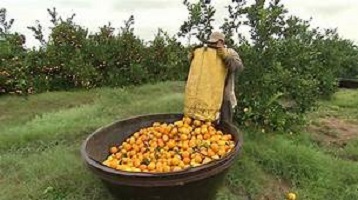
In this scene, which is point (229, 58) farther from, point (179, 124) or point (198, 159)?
point (198, 159)

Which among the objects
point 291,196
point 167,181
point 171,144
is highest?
point 171,144

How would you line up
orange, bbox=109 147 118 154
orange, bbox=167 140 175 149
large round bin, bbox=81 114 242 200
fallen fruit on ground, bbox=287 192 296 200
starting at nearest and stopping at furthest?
1. large round bin, bbox=81 114 242 200
2. orange, bbox=167 140 175 149
3. orange, bbox=109 147 118 154
4. fallen fruit on ground, bbox=287 192 296 200

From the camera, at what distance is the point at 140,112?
21.9 feet

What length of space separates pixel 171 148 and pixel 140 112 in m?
2.49

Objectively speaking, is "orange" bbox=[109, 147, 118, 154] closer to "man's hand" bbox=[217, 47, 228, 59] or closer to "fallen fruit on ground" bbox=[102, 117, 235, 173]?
"fallen fruit on ground" bbox=[102, 117, 235, 173]

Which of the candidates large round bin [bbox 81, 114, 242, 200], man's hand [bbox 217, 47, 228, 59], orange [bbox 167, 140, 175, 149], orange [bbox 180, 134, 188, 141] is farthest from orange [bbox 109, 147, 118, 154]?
man's hand [bbox 217, 47, 228, 59]

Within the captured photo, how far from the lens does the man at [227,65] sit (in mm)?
4531

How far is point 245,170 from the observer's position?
199 inches

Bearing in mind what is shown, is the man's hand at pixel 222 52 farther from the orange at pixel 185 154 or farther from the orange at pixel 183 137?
the orange at pixel 185 154

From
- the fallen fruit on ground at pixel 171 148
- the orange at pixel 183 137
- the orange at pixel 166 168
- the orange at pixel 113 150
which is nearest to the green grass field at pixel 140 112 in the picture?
the orange at pixel 113 150

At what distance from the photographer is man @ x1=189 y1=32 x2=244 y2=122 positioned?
4.53 m

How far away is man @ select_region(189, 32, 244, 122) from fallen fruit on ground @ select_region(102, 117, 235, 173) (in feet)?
1.30

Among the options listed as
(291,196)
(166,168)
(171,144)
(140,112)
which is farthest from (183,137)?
(140,112)

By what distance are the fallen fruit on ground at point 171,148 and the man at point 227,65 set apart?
1.30ft
